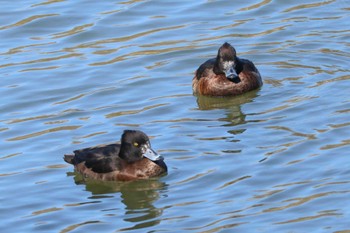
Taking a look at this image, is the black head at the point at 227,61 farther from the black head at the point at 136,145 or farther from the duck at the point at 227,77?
the black head at the point at 136,145

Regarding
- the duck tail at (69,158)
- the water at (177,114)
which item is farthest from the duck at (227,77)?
the duck tail at (69,158)

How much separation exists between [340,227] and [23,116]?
6852 millimetres

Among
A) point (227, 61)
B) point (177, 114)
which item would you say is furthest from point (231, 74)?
point (177, 114)

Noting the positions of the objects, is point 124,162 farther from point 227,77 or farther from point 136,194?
point 227,77

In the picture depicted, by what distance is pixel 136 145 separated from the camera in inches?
664

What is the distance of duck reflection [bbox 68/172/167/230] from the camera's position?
15234 millimetres

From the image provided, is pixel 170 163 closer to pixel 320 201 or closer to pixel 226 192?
pixel 226 192

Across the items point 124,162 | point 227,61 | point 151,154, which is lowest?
point 124,162

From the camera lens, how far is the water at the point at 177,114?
49.7ft

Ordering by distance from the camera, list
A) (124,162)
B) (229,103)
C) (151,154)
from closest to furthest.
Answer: (151,154)
(124,162)
(229,103)

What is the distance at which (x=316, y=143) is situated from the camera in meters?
17.2

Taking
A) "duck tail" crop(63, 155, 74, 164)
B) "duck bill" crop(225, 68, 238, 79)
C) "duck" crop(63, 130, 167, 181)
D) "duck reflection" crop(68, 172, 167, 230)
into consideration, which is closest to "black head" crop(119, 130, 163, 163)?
"duck" crop(63, 130, 167, 181)

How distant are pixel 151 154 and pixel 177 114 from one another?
Answer: 2425mm

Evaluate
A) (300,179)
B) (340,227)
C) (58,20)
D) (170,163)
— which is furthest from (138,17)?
(340,227)
